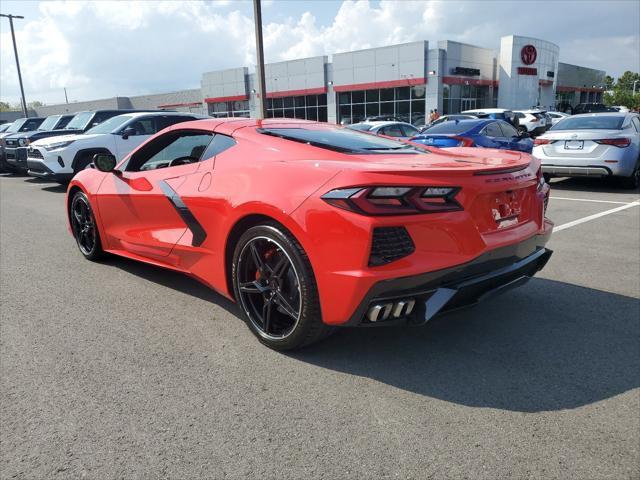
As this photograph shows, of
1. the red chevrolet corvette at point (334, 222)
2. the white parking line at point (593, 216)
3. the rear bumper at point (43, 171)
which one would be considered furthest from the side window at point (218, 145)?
the rear bumper at point (43, 171)

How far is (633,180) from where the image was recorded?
33.1ft

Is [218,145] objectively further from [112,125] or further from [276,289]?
[112,125]

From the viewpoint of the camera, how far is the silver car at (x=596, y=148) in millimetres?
9461

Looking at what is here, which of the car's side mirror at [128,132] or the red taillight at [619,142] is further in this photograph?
the car's side mirror at [128,132]

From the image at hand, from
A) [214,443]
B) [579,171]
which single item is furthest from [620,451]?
[579,171]

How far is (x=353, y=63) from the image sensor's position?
132 feet

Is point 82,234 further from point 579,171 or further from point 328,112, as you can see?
point 328,112

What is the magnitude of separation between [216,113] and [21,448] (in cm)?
5270

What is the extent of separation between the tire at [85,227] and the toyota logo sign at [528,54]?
1777 inches

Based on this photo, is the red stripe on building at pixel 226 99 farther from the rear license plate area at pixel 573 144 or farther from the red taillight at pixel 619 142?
the red taillight at pixel 619 142

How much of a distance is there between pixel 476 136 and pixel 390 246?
28.2ft

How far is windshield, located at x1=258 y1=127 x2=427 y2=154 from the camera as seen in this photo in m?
3.38

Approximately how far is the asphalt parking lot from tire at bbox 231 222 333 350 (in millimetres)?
165

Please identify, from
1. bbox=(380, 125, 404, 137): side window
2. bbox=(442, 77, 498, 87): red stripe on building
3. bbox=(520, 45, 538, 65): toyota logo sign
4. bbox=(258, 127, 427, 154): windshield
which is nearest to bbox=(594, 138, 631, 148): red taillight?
bbox=(380, 125, 404, 137): side window
